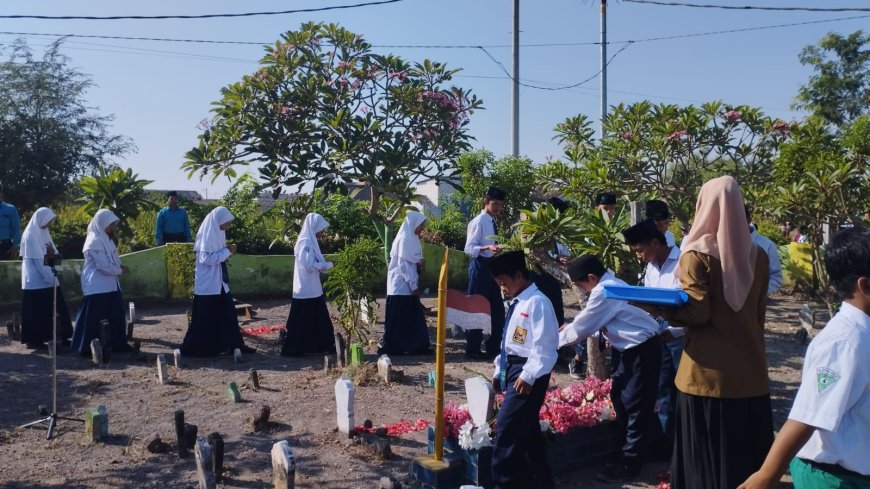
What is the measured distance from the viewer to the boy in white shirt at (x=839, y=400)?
2.30 meters

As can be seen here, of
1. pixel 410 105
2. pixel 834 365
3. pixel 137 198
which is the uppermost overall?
pixel 410 105

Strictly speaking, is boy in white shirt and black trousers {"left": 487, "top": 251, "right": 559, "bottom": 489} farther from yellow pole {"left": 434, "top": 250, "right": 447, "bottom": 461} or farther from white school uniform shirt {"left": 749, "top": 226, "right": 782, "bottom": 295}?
white school uniform shirt {"left": 749, "top": 226, "right": 782, "bottom": 295}

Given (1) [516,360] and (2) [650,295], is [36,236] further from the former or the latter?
(2) [650,295]

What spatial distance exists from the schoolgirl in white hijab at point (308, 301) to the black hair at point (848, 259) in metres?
7.17

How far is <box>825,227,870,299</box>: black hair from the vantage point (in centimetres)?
241

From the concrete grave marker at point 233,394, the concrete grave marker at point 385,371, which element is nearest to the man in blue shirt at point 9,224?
the concrete grave marker at point 233,394

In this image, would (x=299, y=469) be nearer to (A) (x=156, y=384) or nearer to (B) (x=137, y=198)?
(A) (x=156, y=384)

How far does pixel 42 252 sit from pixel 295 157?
3.49 m

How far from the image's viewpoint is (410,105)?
10555 millimetres

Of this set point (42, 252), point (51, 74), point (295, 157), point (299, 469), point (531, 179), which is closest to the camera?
point (299, 469)

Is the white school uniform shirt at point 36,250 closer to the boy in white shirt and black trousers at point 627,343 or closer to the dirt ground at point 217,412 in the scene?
the dirt ground at point 217,412

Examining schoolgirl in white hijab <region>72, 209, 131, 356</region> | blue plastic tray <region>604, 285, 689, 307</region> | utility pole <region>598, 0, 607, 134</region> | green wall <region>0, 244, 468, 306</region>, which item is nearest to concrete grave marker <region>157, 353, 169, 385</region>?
schoolgirl in white hijab <region>72, 209, 131, 356</region>

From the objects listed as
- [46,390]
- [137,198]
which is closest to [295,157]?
[137,198]

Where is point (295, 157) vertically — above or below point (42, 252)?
above
